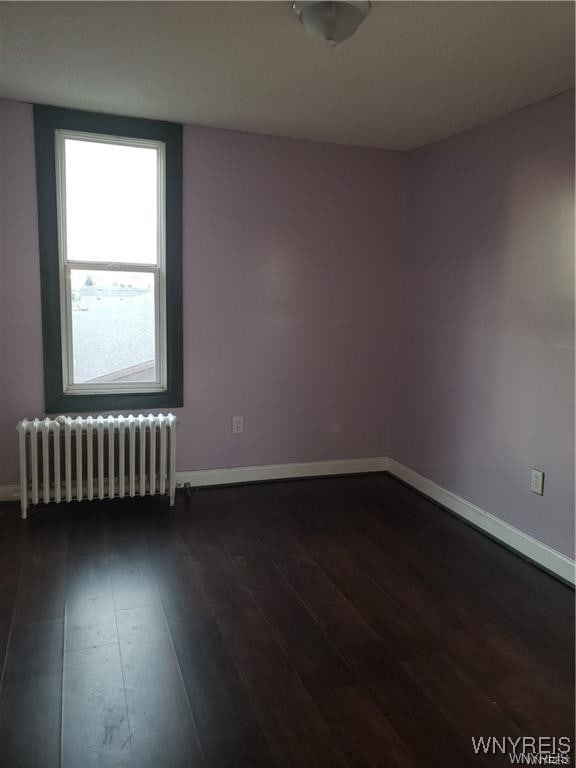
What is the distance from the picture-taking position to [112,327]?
3.71 metres

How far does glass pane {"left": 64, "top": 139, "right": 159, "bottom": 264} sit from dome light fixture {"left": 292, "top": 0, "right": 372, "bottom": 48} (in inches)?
70.7

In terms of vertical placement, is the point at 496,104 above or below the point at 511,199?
above

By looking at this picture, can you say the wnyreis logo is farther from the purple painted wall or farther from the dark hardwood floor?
the purple painted wall

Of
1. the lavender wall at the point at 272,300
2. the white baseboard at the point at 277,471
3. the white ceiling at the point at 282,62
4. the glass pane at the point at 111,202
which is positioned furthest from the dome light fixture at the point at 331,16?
the white baseboard at the point at 277,471

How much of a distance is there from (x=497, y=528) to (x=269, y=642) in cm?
166

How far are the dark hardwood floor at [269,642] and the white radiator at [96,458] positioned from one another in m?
0.17

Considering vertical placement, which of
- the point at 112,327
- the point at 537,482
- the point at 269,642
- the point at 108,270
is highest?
the point at 108,270

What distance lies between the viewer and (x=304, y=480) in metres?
4.22

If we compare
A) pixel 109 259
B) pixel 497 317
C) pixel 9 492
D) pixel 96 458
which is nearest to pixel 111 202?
pixel 109 259

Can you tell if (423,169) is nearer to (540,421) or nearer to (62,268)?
(540,421)

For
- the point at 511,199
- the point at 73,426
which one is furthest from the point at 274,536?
the point at 511,199

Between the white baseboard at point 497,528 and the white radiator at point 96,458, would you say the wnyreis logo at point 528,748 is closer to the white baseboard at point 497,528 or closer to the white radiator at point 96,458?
the white baseboard at point 497,528

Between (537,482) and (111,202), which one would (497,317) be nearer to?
(537,482)

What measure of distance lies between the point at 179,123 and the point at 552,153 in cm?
218
